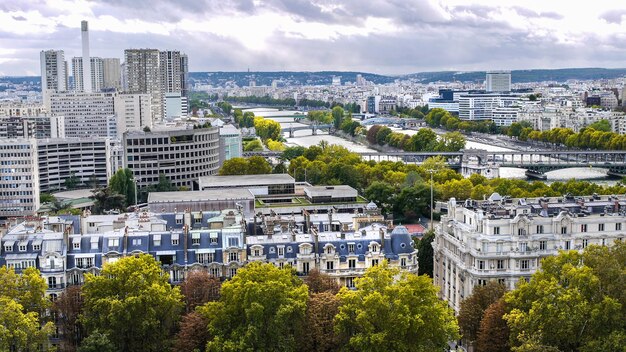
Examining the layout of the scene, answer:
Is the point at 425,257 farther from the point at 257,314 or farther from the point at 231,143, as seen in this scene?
the point at 231,143

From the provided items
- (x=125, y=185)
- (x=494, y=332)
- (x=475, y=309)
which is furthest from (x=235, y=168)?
(x=494, y=332)

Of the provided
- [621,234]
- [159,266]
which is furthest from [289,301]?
[621,234]

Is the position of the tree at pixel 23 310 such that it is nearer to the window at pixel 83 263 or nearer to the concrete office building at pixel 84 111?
the window at pixel 83 263

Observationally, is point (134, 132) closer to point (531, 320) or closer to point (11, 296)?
point (11, 296)

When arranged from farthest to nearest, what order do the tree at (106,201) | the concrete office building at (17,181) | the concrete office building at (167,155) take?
1. the concrete office building at (167,155)
2. the concrete office building at (17,181)
3. the tree at (106,201)

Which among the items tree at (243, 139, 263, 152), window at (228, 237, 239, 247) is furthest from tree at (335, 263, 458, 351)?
tree at (243, 139, 263, 152)

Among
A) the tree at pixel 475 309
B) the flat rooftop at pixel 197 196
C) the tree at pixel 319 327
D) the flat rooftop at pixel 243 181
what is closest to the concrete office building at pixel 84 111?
the flat rooftop at pixel 243 181

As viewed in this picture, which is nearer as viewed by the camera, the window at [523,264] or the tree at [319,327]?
the tree at [319,327]
